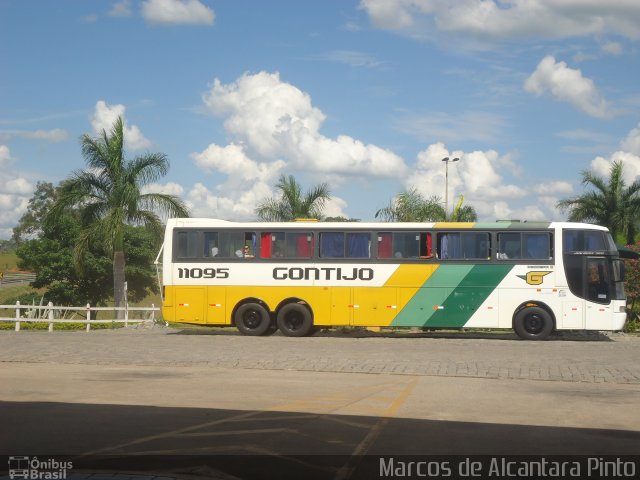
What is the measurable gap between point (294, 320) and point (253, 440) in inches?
728

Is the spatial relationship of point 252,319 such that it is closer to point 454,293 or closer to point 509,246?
point 454,293

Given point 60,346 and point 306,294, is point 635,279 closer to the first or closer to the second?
point 306,294

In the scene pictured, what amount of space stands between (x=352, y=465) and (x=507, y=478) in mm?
1335

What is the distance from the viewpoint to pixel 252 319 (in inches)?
1084

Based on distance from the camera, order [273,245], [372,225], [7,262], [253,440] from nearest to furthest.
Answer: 1. [253,440]
2. [372,225]
3. [273,245]
4. [7,262]

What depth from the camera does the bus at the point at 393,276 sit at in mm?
26312

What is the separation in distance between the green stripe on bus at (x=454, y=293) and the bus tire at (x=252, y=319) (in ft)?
13.9

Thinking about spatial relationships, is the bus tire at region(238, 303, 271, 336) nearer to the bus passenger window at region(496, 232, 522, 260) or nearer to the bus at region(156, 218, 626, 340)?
the bus at region(156, 218, 626, 340)

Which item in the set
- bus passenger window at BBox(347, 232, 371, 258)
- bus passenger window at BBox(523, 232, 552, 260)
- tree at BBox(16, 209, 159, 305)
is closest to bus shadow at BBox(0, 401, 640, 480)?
bus passenger window at BBox(347, 232, 371, 258)

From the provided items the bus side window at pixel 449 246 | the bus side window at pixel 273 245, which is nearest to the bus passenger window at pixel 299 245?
the bus side window at pixel 273 245

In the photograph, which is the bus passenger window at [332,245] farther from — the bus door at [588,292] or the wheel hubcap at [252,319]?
the bus door at [588,292]

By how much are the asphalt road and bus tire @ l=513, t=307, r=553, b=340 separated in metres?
4.05

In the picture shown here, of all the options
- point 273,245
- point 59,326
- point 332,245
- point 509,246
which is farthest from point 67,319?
point 509,246

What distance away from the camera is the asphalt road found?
8.38m
